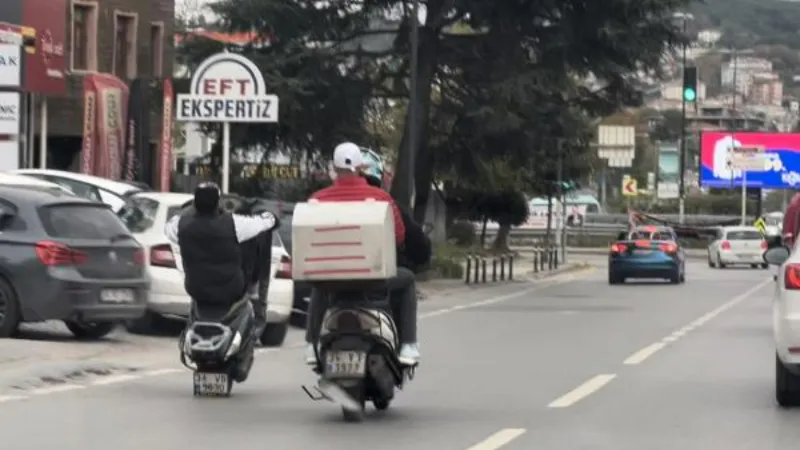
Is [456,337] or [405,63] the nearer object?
[456,337]

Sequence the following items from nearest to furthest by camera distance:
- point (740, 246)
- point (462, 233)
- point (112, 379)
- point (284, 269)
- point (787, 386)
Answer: point (787, 386), point (112, 379), point (284, 269), point (740, 246), point (462, 233)

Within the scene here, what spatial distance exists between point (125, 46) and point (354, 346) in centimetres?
3519

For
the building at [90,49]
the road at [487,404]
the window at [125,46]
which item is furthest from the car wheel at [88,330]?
the window at [125,46]

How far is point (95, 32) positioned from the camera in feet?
147

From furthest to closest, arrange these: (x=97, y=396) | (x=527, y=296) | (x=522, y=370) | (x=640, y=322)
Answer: (x=527, y=296), (x=640, y=322), (x=522, y=370), (x=97, y=396)

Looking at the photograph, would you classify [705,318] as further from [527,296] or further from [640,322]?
[527,296]

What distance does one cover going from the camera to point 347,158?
44.0ft

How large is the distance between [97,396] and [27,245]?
436cm

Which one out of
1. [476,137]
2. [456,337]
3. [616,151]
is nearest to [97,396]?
[456,337]

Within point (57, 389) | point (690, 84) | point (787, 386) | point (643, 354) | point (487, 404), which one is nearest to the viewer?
point (787, 386)

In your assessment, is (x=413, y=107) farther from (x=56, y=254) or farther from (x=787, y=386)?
(x=787, y=386)

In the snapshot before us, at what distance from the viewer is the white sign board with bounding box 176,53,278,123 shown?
2850 cm

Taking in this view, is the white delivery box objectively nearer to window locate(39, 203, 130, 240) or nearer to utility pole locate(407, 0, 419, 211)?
window locate(39, 203, 130, 240)

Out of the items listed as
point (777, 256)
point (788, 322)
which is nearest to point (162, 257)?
point (777, 256)
